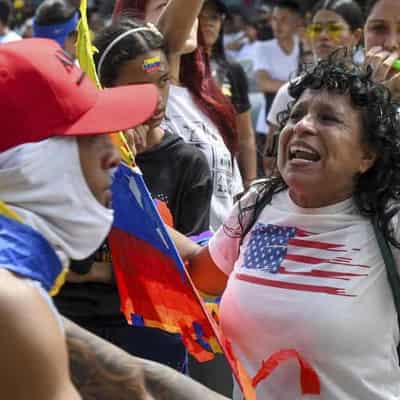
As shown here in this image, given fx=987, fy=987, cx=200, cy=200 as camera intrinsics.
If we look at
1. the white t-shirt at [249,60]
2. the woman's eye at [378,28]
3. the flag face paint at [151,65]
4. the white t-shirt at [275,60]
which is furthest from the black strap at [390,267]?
the white t-shirt at [249,60]

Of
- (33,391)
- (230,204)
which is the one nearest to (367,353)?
(33,391)

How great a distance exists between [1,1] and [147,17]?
4.22 meters

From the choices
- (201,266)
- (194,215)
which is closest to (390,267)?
(201,266)

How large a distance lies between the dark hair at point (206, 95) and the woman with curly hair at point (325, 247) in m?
1.09

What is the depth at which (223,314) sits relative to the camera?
2.77m

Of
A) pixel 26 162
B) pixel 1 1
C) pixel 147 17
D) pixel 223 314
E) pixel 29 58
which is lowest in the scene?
pixel 1 1

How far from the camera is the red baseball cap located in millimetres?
1909

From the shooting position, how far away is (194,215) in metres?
3.26

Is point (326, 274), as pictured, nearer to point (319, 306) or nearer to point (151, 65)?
point (319, 306)

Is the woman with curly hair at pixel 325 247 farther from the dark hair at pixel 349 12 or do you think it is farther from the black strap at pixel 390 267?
the dark hair at pixel 349 12

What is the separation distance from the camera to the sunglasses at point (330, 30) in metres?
5.62

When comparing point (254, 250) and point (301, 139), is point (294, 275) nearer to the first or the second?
point (254, 250)

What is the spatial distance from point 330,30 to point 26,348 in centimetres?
424

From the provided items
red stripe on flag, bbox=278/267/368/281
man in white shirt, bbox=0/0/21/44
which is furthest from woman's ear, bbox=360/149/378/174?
man in white shirt, bbox=0/0/21/44
